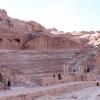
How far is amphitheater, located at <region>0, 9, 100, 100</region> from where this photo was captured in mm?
16367

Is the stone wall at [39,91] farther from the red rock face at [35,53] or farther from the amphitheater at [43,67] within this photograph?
the red rock face at [35,53]

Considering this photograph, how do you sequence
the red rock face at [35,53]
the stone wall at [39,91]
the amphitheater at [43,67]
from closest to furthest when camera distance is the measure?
the stone wall at [39,91]
the amphitheater at [43,67]
the red rock face at [35,53]

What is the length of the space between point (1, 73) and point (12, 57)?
7.32 m

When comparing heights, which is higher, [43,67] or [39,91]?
[43,67]

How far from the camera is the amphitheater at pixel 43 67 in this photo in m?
16.4

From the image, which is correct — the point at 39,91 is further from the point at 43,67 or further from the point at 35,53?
the point at 35,53

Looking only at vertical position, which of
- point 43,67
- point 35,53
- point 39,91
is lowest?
point 39,91

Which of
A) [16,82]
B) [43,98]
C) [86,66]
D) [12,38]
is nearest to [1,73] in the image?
[16,82]

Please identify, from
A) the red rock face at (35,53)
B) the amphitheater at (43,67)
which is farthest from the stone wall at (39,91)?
the red rock face at (35,53)

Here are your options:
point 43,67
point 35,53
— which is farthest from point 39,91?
point 35,53

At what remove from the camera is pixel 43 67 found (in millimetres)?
26125

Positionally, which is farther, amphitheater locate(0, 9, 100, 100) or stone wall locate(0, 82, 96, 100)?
amphitheater locate(0, 9, 100, 100)

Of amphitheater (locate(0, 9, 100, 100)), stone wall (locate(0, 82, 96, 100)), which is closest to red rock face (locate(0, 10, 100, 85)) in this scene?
amphitheater (locate(0, 9, 100, 100))

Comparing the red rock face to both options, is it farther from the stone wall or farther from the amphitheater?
the stone wall
